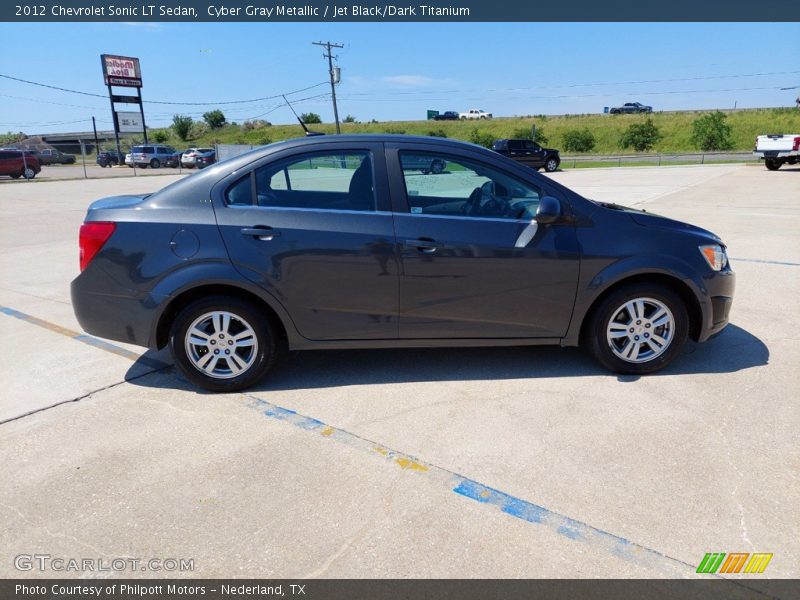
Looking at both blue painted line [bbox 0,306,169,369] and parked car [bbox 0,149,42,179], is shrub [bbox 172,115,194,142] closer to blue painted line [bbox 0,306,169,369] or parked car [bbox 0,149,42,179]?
parked car [bbox 0,149,42,179]

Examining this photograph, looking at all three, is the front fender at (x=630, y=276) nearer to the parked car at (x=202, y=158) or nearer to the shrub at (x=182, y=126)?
the parked car at (x=202, y=158)

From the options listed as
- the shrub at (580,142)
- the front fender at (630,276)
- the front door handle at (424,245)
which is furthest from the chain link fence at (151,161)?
the front fender at (630,276)

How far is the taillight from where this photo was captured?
12.1ft

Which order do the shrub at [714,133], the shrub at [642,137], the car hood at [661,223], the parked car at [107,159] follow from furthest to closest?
1. the shrub at [642,137]
2. the shrub at [714,133]
3. the parked car at [107,159]
4. the car hood at [661,223]

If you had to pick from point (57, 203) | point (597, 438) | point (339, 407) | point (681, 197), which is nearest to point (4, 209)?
point (57, 203)

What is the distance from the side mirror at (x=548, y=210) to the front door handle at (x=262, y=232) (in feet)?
5.55

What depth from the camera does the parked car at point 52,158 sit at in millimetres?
48125

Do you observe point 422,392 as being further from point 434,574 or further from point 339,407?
point 434,574

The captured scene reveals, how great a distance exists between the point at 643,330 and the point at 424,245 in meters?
1.67

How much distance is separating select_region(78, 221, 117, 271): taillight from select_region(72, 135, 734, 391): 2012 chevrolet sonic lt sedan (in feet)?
0.03

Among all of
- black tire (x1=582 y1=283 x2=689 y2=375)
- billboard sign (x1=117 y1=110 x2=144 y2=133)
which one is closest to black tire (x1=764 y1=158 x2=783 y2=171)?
black tire (x1=582 y1=283 x2=689 y2=375)

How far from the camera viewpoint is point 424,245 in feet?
12.2

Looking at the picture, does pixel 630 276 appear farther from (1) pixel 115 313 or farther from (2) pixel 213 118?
(2) pixel 213 118
